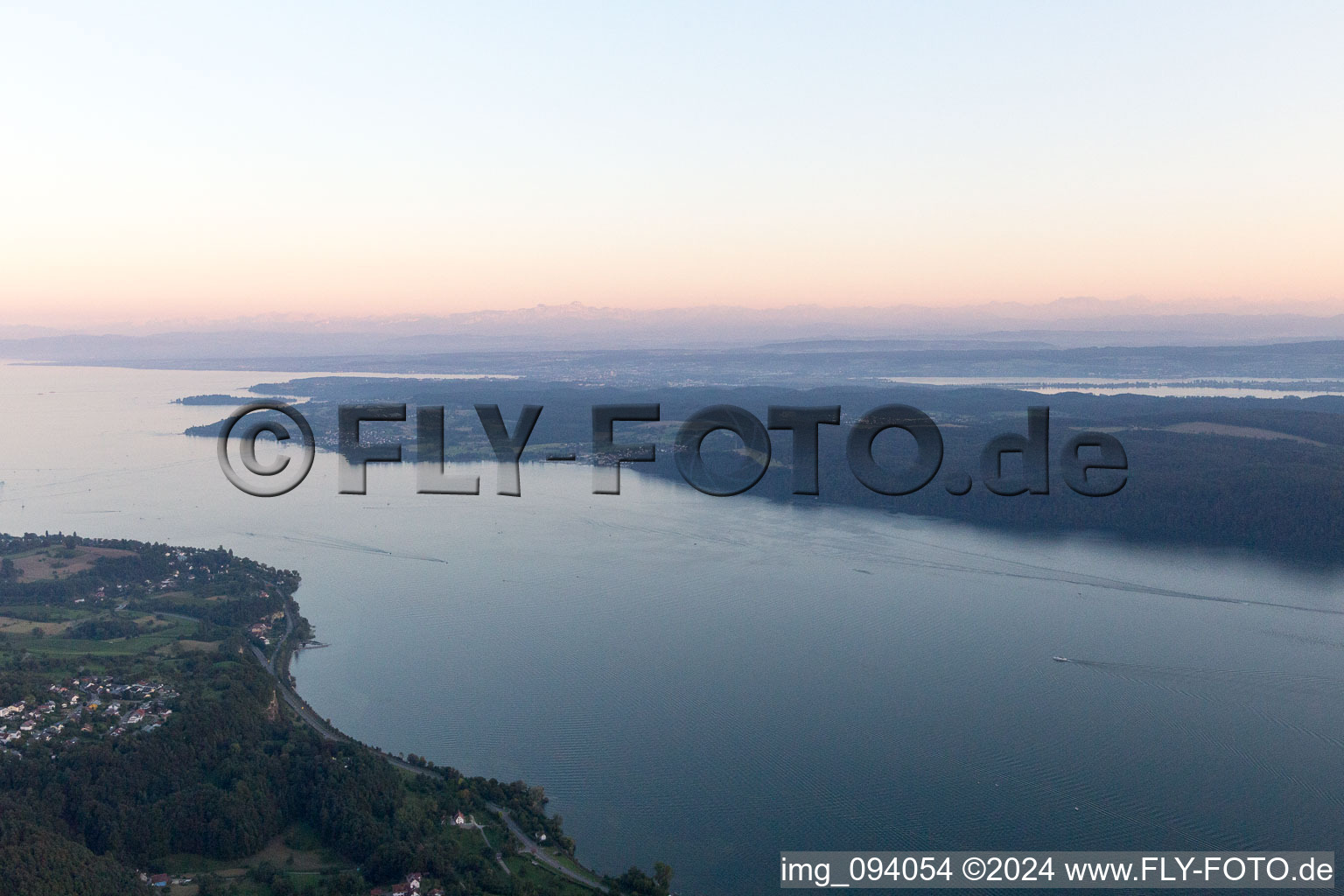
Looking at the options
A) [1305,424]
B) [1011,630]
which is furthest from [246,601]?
[1305,424]

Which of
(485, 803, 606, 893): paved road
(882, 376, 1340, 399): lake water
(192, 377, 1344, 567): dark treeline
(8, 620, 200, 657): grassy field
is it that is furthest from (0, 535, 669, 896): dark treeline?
(882, 376, 1340, 399): lake water

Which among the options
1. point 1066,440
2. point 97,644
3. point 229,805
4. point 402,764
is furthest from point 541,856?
point 1066,440

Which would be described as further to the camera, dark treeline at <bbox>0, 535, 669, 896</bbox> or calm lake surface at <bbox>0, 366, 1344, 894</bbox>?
calm lake surface at <bbox>0, 366, 1344, 894</bbox>

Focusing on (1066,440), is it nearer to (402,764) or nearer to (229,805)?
(402,764)

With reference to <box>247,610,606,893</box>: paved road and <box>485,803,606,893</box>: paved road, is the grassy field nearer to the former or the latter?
<box>247,610,606,893</box>: paved road

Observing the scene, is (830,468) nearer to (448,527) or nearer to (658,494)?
(658,494)
